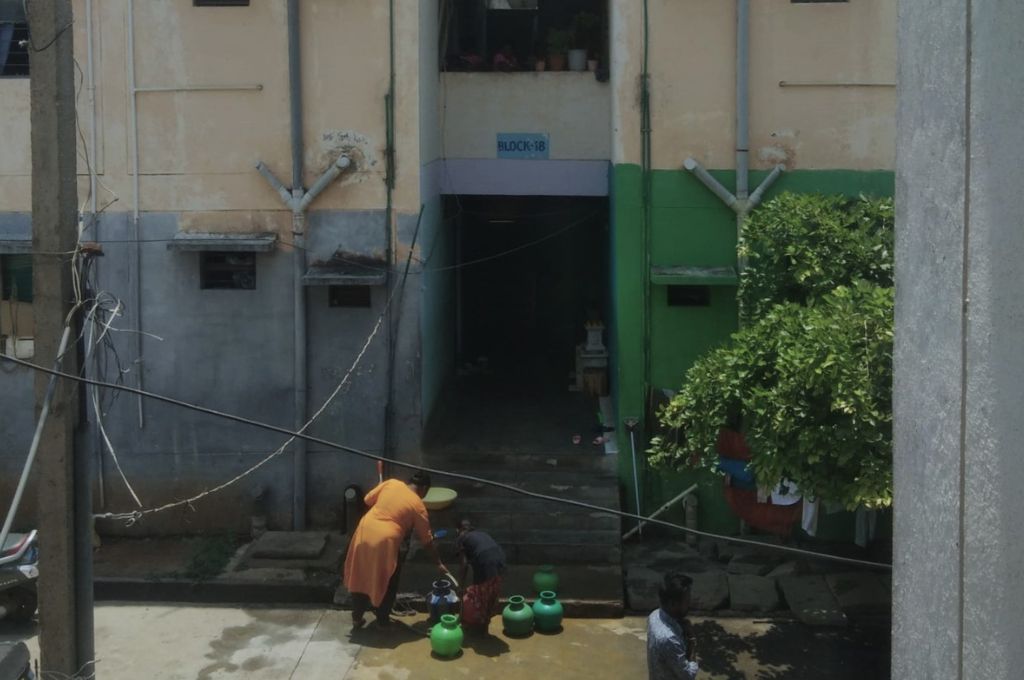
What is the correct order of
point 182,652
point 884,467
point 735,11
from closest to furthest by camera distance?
point 884,467 → point 182,652 → point 735,11

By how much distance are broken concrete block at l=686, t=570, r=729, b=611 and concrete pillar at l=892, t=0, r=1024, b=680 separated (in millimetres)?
6568

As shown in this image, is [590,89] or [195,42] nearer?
[195,42]

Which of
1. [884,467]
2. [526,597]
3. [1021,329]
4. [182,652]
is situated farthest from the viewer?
[526,597]

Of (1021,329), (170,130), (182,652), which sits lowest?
(182,652)

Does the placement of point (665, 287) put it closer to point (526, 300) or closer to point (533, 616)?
point (533, 616)

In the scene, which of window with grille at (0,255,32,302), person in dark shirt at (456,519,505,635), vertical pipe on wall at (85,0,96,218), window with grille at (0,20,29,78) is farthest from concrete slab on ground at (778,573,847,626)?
window with grille at (0,20,29,78)

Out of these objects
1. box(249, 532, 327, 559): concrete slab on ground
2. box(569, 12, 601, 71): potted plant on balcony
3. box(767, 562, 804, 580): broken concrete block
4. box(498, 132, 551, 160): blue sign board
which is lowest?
box(767, 562, 804, 580): broken concrete block

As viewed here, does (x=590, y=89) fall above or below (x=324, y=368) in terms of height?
above

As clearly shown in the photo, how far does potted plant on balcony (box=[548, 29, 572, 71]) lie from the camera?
15.5 m

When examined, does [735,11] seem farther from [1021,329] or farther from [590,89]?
[1021,329]

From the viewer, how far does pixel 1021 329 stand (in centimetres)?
430

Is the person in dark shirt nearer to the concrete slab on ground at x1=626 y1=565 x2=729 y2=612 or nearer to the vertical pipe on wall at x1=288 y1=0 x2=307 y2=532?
the concrete slab on ground at x1=626 y1=565 x2=729 y2=612

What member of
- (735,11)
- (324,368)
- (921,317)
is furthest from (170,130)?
(921,317)

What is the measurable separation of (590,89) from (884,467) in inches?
319
